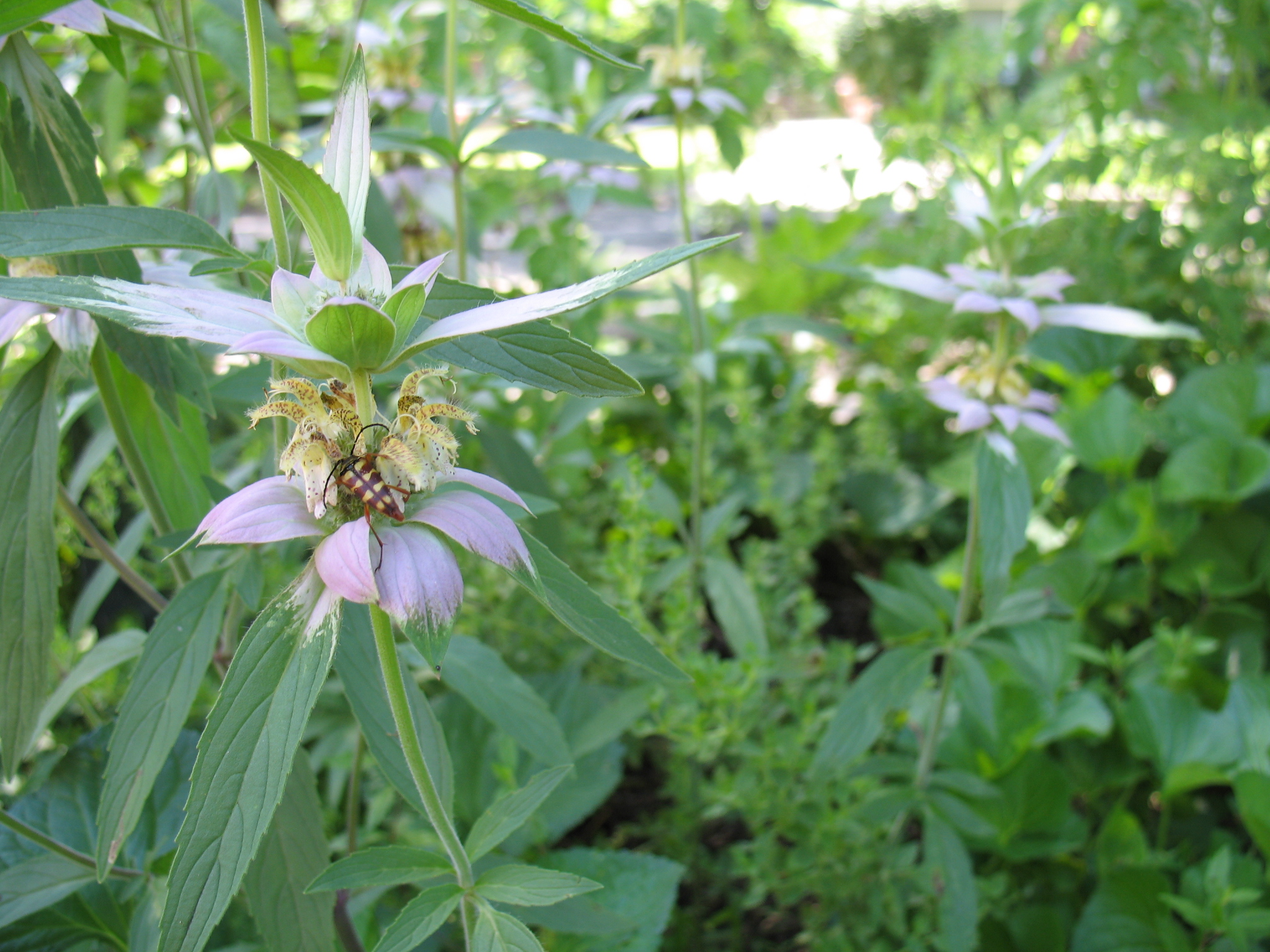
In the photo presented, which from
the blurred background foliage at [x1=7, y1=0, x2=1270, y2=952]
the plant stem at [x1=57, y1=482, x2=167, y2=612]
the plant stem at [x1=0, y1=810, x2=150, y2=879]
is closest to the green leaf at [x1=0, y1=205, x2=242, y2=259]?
the blurred background foliage at [x1=7, y1=0, x2=1270, y2=952]

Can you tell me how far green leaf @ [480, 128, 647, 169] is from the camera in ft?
3.14

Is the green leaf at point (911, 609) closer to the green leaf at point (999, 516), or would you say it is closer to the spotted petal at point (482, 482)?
the green leaf at point (999, 516)

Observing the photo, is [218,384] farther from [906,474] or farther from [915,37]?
[915,37]

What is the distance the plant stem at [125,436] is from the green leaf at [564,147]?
1.56ft

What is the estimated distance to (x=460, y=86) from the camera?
2139 mm

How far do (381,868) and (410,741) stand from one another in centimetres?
13

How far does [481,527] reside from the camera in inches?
18.4

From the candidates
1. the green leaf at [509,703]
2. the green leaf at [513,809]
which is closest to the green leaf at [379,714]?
the green leaf at [513,809]

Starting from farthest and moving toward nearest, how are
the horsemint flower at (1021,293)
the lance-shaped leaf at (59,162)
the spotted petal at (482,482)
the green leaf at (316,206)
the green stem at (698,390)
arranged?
the green stem at (698,390) → the horsemint flower at (1021,293) → the lance-shaped leaf at (59,162) → the spotted petal at (482,482) → the green leaf at (316,206)

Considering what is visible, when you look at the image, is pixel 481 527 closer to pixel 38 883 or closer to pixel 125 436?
pixel 125 436

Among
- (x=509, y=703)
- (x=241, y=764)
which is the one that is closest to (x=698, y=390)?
(x=509, y=703)

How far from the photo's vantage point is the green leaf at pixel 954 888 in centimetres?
99

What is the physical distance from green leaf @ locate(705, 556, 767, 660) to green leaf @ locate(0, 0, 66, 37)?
94 centimetres

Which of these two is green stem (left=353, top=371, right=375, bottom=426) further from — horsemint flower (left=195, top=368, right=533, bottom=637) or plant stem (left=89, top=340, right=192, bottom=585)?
plant stem (left=89, top=340, right=192, bottom=585)
